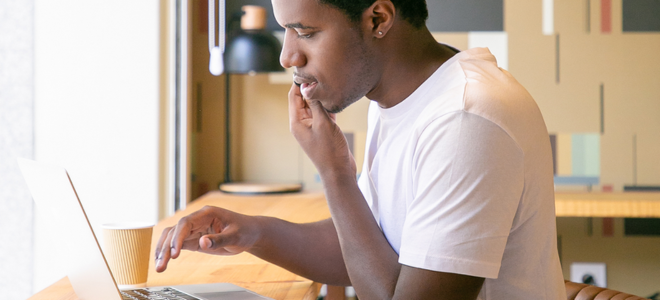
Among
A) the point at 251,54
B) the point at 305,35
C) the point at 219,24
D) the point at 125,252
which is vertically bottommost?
the point at 125,252

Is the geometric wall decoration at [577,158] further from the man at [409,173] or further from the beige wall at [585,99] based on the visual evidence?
the man at [409,173]

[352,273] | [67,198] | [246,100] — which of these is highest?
[246,100]

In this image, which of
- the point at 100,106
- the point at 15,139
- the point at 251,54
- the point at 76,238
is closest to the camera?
the point at 76,238

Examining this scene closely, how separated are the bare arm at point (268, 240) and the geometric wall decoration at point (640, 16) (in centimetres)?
179

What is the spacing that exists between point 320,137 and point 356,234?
18cm

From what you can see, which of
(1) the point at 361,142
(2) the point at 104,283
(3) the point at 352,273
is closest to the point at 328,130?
(3) the point at 352,273

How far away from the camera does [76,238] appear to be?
69cm

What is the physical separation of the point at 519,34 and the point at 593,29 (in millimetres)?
280

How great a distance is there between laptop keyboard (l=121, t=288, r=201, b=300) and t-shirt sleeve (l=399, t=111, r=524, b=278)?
33cm

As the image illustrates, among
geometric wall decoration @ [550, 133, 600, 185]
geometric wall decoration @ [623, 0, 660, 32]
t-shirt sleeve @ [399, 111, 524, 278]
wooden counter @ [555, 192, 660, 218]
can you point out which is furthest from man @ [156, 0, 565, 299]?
geometric wall decoration @ [623, 0, 660, 32]

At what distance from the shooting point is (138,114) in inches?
74.4

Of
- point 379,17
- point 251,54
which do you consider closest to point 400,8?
point 379,17

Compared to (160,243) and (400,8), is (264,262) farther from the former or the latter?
(400,8)

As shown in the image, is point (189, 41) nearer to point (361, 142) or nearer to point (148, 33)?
point (148, 33)
